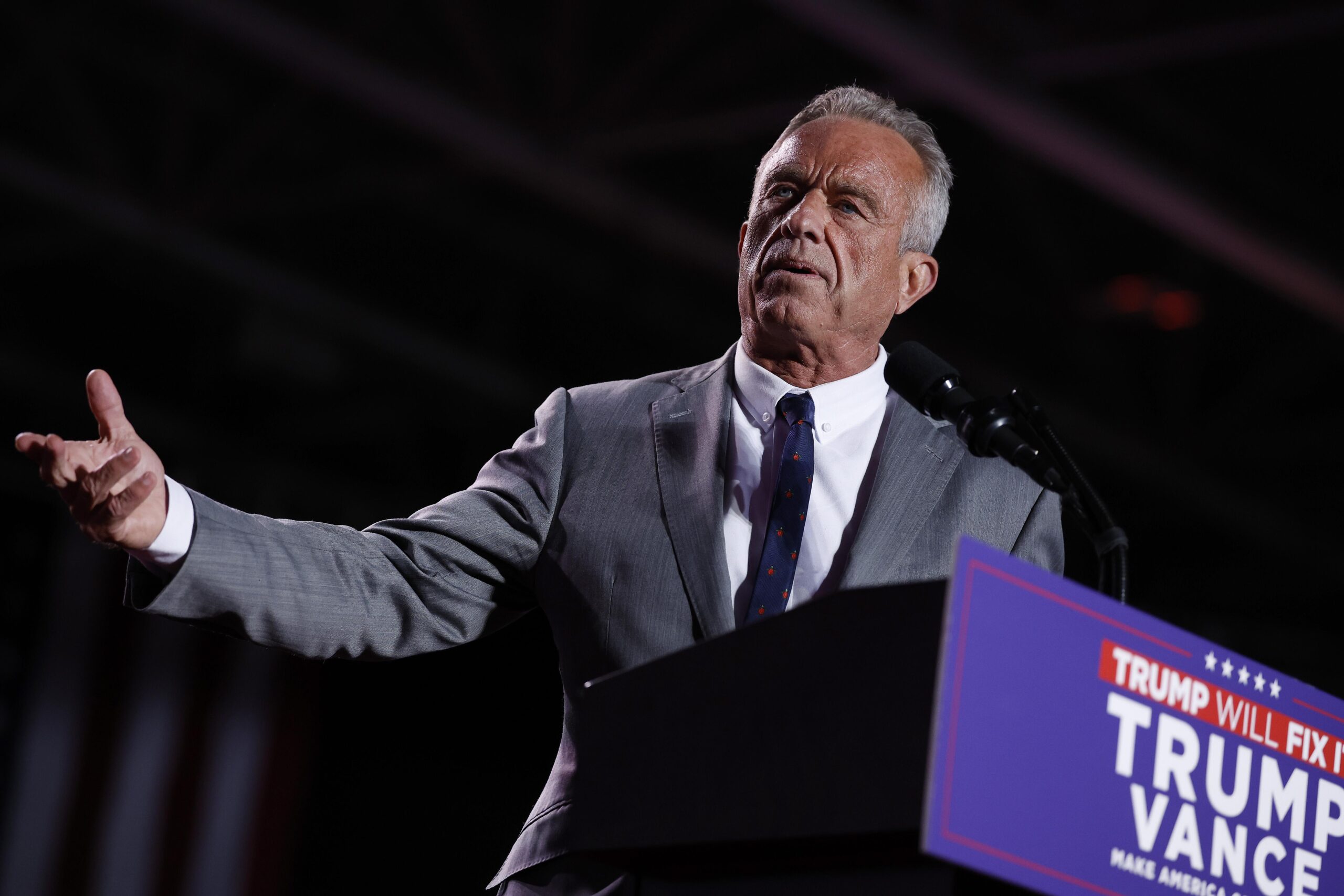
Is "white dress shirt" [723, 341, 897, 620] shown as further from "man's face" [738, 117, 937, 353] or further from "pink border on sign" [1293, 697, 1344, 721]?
"pink border on sign" [1293, 697, 1344, 721]

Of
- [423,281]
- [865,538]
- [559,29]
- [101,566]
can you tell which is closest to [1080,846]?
[865,538]

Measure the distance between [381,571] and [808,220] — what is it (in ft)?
2.12

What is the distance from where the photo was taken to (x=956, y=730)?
3.37 feet

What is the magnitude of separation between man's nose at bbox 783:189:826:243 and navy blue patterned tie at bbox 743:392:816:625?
0.71ft

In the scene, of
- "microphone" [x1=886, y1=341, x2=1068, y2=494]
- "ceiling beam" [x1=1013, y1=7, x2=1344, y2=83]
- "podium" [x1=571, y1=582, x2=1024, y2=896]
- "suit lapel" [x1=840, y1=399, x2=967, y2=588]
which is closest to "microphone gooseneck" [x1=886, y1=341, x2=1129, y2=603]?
"microphone" [x1=886, y1=341, x2=1068, y2=494]

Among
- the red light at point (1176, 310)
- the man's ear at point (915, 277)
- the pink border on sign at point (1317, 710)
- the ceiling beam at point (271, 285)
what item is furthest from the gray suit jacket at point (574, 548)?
the red light at point (1176, 310)

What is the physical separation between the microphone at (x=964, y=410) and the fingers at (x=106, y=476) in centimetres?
71

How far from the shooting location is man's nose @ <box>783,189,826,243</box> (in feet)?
6.33

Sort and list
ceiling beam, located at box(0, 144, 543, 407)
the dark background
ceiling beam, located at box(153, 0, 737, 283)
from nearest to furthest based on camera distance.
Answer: ceiling beam, located at box(153, 0, 737, 283) < the dark background < ceiling beam, located at box(0, 144, 543, 407)

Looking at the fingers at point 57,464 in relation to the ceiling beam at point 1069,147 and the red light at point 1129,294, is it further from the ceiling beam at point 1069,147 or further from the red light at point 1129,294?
the red light at point 1129,294

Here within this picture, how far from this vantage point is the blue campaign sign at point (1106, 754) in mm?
1035

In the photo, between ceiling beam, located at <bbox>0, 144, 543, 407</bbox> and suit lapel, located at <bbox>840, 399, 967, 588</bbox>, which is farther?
ceiling beam, located at <bbox>0, 144, 543, 407</bbox>

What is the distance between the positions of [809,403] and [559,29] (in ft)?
9.72

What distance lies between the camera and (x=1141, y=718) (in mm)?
1122
